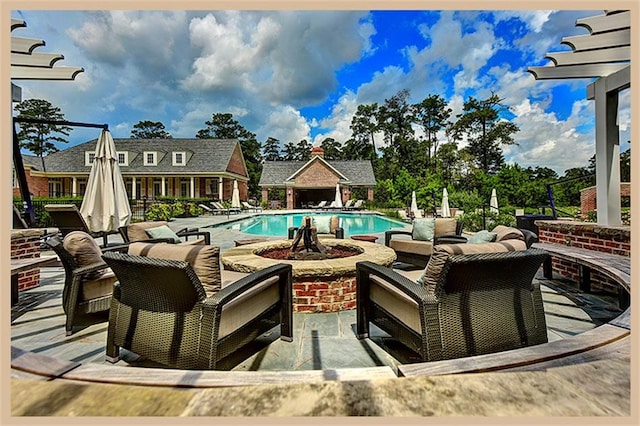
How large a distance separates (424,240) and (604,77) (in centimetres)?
366

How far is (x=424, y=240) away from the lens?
548 cm

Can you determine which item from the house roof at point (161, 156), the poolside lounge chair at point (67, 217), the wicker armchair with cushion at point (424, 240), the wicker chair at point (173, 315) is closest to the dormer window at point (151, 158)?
the house roof at point (161, 156)

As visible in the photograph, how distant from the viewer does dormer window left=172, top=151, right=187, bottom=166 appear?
1027 inches

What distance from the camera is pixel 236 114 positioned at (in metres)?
48.0

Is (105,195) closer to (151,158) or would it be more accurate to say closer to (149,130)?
(151,158)

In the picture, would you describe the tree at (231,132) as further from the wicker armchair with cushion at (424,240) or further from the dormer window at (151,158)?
the wicker armchair with cushion at (424,240)

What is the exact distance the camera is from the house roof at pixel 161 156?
2548 centimetres

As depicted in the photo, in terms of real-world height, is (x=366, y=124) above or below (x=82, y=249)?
above

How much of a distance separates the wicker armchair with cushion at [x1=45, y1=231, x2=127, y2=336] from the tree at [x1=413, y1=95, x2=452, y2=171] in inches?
1444

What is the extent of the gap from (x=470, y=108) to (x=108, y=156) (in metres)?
35.7

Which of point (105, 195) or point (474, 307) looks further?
point (105, 195)

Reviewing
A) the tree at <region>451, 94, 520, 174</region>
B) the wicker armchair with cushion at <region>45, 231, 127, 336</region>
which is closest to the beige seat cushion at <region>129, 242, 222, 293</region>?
the wicker armchair with cushion at <region>45, 231, 127, 336</region>

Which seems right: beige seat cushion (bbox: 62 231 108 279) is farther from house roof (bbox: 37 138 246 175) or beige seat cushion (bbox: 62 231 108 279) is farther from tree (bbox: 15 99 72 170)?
tree (bbox: 15 99 72 170)

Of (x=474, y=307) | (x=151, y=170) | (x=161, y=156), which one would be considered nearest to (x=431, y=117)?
(x=161, y=156)
